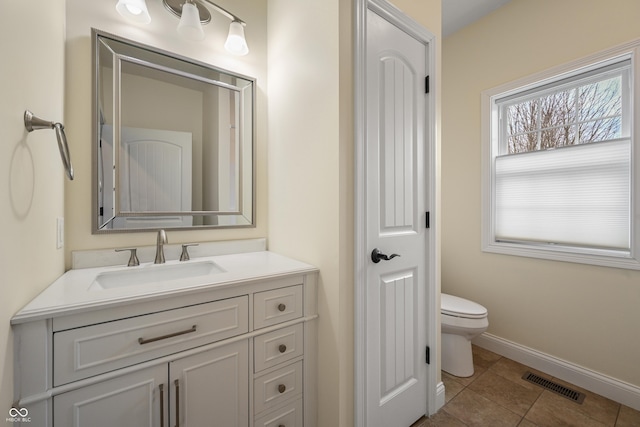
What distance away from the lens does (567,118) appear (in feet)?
6.24

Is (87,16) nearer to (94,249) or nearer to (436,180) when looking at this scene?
(94,249)

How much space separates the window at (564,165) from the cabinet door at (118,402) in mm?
2442

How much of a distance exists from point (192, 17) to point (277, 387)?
6.24 ft

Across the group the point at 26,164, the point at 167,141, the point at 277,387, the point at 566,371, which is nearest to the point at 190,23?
the point at 167,141

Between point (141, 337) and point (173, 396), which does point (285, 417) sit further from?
point (141, 337)

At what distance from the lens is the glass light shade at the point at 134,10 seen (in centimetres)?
125

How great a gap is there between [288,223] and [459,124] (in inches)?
77.8

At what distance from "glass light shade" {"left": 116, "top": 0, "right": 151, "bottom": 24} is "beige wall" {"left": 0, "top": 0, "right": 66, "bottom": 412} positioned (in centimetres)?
25

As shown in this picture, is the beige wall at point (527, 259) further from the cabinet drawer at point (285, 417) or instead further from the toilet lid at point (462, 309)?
the cabinet drawer at point (285, 417)

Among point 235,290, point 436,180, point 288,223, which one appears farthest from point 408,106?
point 235,290

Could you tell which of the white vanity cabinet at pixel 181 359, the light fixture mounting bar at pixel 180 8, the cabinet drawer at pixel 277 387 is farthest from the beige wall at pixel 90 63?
the cabinet drawer at pixel 277 387

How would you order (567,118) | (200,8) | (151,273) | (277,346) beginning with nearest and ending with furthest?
(277,346), (151,273), (200,8), (567,118)

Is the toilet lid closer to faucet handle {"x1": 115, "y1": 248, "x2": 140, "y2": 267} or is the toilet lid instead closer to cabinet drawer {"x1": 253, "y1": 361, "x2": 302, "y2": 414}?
cabinet drawer {"x1": 253, "y1": 361, "x2": 302, "y2": 414}

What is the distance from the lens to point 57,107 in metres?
1.05
